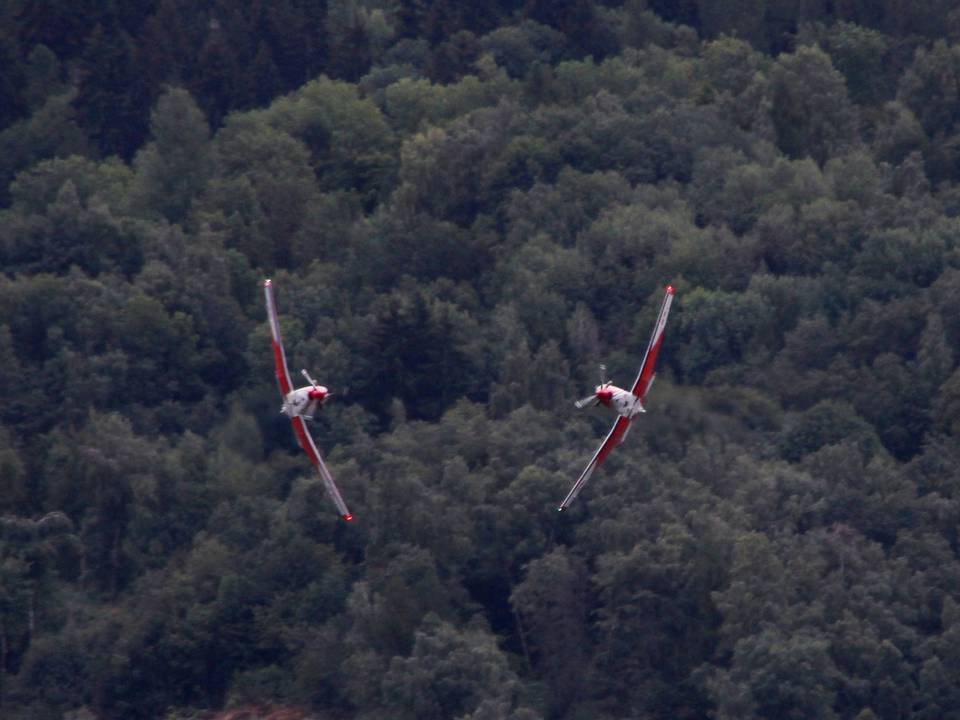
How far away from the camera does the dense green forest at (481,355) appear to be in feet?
221

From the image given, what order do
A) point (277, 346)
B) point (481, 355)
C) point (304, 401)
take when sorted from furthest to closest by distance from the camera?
1. point (481, 355)
2. point (277, 346)
3. point (304, 401)

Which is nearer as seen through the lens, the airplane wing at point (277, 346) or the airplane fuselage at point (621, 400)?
the airplane wing at point (277, 346)

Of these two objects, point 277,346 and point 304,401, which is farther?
point 277,346

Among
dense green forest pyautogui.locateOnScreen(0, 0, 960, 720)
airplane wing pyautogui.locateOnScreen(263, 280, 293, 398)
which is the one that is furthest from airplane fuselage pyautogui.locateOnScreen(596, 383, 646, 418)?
dense green forest pyautogui.locateOnScreen(0, 0, 960, 720)

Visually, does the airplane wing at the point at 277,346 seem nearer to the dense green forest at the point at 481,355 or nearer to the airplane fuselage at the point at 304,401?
the airplane fuselage at the point at 304,401

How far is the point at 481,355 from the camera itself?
82000 mm

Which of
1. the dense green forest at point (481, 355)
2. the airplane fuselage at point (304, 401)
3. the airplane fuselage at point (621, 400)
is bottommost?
the dense green forest at point (481, 355)

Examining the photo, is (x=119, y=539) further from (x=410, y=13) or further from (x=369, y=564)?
(x=410, y=13)

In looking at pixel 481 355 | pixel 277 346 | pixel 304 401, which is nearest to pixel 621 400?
pixel 304 401

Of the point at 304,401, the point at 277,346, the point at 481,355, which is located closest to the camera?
the point at 304,401

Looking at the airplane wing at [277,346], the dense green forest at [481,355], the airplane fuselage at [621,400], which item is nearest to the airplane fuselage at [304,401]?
the airplane wing at [277,346]

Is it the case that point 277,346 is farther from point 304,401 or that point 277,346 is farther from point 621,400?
point 621,400

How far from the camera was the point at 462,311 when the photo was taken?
286ft

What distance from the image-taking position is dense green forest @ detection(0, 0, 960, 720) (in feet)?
221
